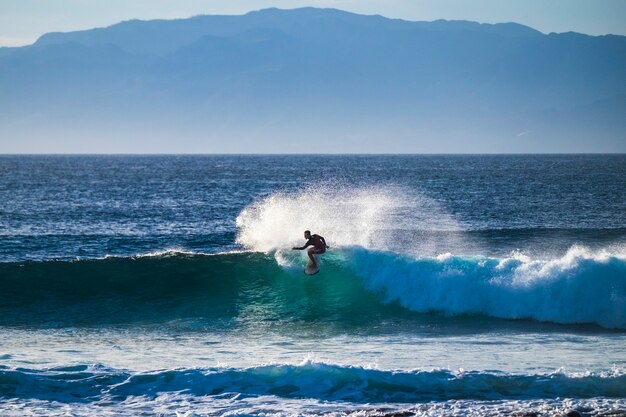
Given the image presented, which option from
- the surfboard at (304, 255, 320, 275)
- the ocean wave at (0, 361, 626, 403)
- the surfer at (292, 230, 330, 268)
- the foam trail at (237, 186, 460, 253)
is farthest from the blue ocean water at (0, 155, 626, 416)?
the surfer at (292, 230, 330, 268)

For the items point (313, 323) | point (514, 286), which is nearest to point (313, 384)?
point (313, 323)

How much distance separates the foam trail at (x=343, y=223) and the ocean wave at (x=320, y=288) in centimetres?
177

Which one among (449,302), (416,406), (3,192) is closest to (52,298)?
(449,302)

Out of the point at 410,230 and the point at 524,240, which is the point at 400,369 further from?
the point at 410,230

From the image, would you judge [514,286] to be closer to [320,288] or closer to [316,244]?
[316,244]

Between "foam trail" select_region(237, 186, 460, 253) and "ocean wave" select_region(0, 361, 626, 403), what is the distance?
10764 millimetres

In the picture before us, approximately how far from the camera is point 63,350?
18.6 meters

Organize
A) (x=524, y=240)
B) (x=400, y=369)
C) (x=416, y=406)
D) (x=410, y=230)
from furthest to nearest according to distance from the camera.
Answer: (x=410, y=230)
(x=524, y=240)
(x=400, y=369)
(x=416, y=406)

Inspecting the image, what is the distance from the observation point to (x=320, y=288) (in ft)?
82.6

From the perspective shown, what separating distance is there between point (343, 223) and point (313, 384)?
27.0 meters

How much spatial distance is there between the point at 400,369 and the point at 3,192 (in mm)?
62208

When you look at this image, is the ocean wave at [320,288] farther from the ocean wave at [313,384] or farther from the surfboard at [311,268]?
the ocean wave at [313,384]

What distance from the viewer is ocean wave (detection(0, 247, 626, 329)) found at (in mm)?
22172

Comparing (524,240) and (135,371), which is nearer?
(135,371)
